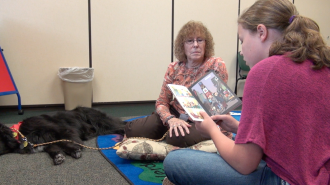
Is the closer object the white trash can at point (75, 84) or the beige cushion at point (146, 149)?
the beige cushion at point (146, 149)

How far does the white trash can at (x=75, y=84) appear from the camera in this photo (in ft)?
11.2

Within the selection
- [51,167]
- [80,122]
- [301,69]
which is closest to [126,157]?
[51,167]

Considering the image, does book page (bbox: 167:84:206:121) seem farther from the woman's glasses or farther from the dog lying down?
the dog lying down

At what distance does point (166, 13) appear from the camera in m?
4.04

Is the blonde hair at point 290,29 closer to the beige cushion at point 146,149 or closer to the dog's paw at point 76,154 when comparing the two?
the beige cushion at point 146,149

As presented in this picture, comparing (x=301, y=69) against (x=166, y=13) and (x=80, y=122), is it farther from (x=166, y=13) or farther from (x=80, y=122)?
(x=166, y=13)

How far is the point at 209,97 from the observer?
1186 millimetres

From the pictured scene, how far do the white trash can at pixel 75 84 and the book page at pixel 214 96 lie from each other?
2.54 meters

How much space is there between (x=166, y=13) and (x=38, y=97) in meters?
2.33

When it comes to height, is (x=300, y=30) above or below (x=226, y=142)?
above

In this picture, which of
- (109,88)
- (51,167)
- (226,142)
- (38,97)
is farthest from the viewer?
(109,88)

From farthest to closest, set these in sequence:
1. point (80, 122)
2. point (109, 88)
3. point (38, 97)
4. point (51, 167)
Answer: point (109, 88) < point (38, 97) < point (80, 122) < point (51, 167)

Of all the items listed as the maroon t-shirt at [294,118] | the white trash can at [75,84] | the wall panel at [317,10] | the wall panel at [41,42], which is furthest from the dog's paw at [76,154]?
the wall panel at [317,10]

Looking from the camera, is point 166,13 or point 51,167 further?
point 166,13
